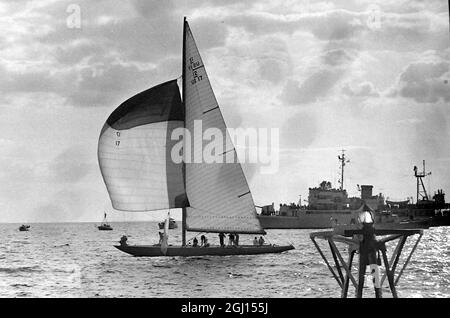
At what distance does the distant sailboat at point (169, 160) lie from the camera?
46.0 m

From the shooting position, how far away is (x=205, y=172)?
4597 cm

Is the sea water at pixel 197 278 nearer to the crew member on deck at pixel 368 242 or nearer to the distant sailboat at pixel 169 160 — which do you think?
the distant sailboat at pixel 169 160

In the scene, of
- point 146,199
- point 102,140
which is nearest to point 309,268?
point 146,199

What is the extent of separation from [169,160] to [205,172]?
2595 mm

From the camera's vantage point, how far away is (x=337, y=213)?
448ft

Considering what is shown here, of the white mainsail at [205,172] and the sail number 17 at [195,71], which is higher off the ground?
the sail number 17 at [195,71]

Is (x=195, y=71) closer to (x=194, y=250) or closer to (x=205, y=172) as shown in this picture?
(x=205, y=172)

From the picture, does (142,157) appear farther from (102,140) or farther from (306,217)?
(306,217)

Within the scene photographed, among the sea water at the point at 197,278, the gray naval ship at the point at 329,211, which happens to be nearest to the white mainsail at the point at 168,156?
the sea water at the point at 197,278

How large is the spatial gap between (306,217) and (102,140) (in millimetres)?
95373

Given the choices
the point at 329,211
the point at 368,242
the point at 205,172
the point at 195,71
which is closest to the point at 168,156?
the point at 205,172

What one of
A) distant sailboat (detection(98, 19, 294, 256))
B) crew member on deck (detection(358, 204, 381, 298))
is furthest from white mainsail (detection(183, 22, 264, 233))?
crew member on deck (detection(358, 204, 381, 298))

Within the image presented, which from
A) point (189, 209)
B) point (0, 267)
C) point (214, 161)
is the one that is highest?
point (214, 161)
